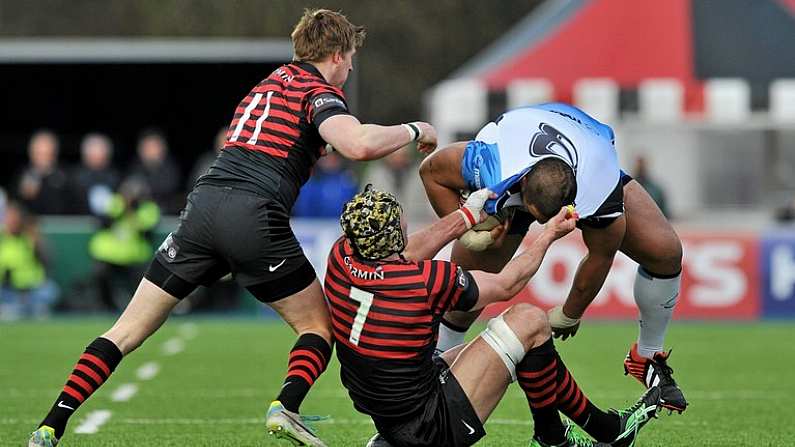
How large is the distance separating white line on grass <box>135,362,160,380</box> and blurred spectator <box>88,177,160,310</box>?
5.53 metres

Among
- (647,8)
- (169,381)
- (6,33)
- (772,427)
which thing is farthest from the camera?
(6,33)

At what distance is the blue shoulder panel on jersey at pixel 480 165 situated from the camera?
6852mm

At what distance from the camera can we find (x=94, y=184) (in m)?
17.7

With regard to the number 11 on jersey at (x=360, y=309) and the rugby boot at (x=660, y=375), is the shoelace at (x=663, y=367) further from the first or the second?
the number 11 on jersey at (x=360, y=309)

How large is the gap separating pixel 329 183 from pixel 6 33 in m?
8.23

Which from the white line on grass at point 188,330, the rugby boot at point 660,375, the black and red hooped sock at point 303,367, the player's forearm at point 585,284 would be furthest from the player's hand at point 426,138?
the white line on grass at point 188,330

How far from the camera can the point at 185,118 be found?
23953 mm

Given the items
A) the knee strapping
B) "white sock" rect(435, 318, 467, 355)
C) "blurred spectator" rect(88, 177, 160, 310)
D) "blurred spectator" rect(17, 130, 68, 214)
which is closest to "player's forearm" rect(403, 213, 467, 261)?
the knee strapping

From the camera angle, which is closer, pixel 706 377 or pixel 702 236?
pixel 706 377

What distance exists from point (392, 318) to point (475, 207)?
2.31 ft

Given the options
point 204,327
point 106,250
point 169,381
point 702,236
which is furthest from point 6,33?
point 169,381

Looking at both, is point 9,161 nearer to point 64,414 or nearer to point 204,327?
point 204,327

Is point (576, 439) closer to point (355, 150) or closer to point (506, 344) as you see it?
point (506, 344)

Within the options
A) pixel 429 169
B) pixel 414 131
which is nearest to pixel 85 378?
pixel 414 131
